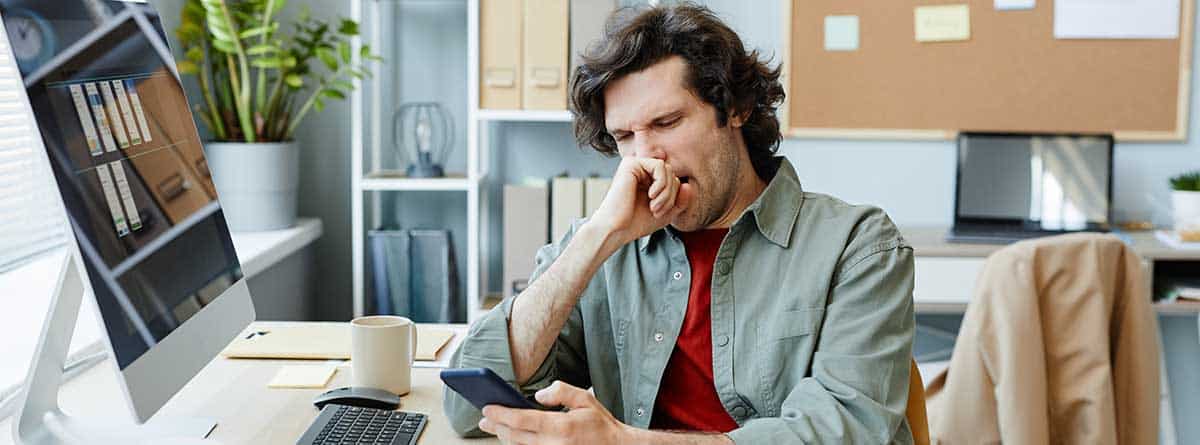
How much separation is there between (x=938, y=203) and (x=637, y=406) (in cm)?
221

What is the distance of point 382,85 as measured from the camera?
11.2 ft

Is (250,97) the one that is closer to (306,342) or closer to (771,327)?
(306,342)

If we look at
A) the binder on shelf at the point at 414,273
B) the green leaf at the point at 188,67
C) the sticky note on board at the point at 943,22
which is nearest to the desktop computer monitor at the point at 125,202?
the green leaf at the point at 188,67

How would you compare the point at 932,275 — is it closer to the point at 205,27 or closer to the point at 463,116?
the point at 463,116

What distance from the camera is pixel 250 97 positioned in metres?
2.99

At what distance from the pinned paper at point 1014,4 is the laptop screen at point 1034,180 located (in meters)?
0.38

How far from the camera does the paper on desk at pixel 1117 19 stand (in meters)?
3.34

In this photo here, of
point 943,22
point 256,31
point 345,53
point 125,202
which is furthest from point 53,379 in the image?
point 943,22

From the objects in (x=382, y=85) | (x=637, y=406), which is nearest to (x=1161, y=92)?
(x=382, y=85)

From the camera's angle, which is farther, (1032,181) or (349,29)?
(1032,181)

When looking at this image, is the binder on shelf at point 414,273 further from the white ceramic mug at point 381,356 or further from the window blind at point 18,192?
the white ceramic mug at point 381,356

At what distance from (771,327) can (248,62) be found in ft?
6.94

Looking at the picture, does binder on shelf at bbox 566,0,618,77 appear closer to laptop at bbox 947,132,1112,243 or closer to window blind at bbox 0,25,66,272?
laptop at bbox 947,132,1112,243

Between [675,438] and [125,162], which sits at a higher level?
[125,162]
